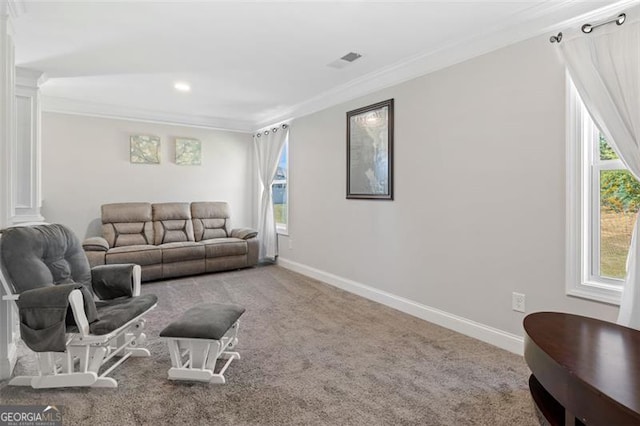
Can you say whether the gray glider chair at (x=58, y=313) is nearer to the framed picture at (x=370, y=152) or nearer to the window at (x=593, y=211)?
the framed picture at (x=370, y=152)

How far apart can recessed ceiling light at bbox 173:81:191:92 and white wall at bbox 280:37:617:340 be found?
1.97 meters

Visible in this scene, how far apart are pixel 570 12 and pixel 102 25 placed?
3.42m

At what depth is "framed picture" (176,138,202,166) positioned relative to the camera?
5.92 meters

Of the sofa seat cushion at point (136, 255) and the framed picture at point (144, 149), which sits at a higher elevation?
the framed picture at point (144, 149)

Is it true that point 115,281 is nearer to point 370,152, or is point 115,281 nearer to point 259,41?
point 259,41

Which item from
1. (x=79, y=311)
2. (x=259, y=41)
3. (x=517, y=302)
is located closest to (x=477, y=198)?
(x=517, y=302)

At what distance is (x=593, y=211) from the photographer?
2.30m

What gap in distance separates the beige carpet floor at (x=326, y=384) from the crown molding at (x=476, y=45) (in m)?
2.35

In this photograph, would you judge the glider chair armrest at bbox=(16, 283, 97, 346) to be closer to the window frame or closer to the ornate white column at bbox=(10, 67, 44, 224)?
the ornate white column at bbox=(10, 67, 44, 224)

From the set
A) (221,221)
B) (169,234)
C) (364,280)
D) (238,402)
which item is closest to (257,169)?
(221,221)

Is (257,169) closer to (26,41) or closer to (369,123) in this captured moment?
(369,123)

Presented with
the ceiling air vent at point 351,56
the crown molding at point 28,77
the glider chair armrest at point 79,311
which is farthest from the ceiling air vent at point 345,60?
the crown molding at point 28,77

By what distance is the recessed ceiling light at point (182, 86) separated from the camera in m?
4.19

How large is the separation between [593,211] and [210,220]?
516 cm
